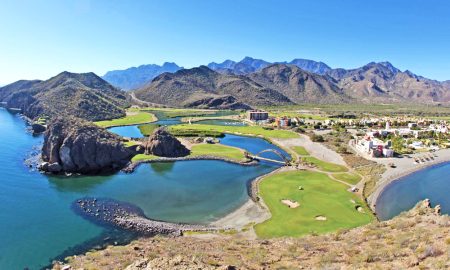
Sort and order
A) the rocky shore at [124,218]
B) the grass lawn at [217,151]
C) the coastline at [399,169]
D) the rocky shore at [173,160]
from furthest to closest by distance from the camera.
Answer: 1. the grass lawn at [217,151]
2. the rocky shore at [173,160]
3. the coastline at [399,169]
4. the rocky shore at [124,218]

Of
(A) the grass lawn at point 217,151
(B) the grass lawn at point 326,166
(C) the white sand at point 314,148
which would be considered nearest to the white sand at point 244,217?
(B) the grass lawn at point 326,166

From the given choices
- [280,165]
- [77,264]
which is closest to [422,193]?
[280,165]

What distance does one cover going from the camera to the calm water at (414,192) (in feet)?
180

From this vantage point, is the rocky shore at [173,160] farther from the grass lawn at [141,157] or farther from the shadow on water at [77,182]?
the shadow on water at [77,182]

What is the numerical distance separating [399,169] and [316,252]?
199 ft

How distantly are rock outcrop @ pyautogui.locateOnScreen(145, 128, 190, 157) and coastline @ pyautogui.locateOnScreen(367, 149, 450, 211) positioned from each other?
4654cm

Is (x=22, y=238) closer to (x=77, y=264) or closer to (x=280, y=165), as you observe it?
(x=77, y=264)

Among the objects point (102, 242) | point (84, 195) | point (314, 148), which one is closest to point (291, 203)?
point (102, 242)

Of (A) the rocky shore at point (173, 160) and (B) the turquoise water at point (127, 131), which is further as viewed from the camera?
(B) the turquoise water at point (127, 131)

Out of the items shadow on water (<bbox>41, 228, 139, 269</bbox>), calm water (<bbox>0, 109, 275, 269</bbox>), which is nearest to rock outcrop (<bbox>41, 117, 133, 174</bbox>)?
calm water (<bbox>0, 109, 275, 269</bbox>)

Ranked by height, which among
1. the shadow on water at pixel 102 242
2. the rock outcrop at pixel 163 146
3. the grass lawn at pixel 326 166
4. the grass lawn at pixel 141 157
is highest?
the rock outcrop at pixel 163 146

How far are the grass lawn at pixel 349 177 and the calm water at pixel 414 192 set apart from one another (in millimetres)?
5866

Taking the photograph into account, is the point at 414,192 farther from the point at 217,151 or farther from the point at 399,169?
the point at 217,151

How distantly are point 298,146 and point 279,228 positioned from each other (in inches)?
2422
